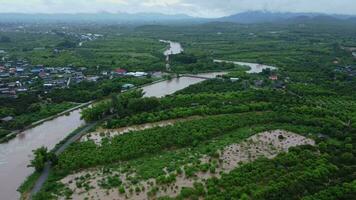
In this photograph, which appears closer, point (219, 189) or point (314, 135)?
point (219, 189)

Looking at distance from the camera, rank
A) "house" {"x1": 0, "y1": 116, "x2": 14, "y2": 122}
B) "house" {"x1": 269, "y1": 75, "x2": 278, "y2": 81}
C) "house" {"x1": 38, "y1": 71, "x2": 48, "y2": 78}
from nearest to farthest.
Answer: "house" {"x1": 0, "y1": 116, "x2": 14, "y2": 122}, "house" {"x1": 269, "y1": 75, "x2": 278, "y2": 81}, "house" {"x1": 38, "y1": 71, "x2": 48, "y2": 78}

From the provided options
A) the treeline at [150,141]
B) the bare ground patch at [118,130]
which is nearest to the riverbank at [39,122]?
the bare ground patch at [118,130]

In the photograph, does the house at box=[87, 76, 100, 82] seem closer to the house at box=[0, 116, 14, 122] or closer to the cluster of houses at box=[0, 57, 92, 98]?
the cluster of houses at box=[0, 57, 92, 98]

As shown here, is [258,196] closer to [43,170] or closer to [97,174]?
[97,174]

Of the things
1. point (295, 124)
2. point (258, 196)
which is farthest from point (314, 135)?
point (258, 196)

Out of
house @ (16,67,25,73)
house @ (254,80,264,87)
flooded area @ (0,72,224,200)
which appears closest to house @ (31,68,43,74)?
house @ (16,67,25,73)

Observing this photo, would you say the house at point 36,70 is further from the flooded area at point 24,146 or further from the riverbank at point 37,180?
the riverbank at point 37,180

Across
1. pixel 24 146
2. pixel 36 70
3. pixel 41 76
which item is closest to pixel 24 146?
pixel 24 146

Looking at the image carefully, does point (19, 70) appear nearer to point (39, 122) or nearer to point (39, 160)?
point (39, 122)
